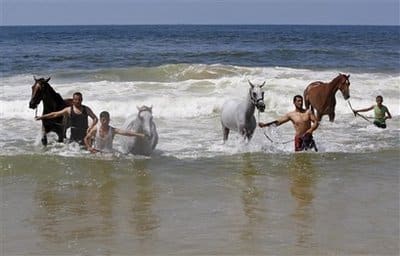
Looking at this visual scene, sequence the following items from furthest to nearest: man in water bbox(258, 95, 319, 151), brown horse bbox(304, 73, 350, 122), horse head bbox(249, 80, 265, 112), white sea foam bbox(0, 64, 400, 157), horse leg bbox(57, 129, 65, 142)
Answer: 1. brown horse bbox(304, 73, 350, 122)
2. white sea foam bbox(0, 64, 400, 157)
3. horse leg bbox(57, 129, 65, 142)
4. man in water bbox(258, 95, 319, 151)
5. horse head bbox(249, 80, 265, 112)

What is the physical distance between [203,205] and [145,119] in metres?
2.89

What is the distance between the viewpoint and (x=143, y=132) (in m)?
9.54

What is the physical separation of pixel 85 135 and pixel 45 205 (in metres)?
3.05

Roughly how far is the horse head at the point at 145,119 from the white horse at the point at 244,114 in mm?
1422

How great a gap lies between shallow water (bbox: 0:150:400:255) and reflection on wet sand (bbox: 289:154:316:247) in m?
0.01

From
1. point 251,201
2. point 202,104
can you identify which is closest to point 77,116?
point 251,201

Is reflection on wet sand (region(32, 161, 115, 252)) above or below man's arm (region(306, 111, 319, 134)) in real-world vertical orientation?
below

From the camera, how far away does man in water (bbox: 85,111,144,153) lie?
31.4 feet

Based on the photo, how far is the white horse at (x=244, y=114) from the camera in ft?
31.1

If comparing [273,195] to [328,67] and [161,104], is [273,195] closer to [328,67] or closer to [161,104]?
[161,104]

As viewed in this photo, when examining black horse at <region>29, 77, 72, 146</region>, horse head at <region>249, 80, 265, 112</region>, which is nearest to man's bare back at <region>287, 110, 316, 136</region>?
horse head at <region>249, 80, 265, 112</region>

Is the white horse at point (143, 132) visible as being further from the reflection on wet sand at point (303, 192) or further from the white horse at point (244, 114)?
the reflection on wet sand at point (303, 192)

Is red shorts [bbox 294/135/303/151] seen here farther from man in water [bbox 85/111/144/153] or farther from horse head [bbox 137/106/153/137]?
man in water [bbox 85/111/144/153]

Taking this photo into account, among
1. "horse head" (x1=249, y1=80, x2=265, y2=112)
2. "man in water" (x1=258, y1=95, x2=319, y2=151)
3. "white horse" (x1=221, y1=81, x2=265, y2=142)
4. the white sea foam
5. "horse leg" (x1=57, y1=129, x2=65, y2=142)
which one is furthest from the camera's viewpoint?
the white sea foam
